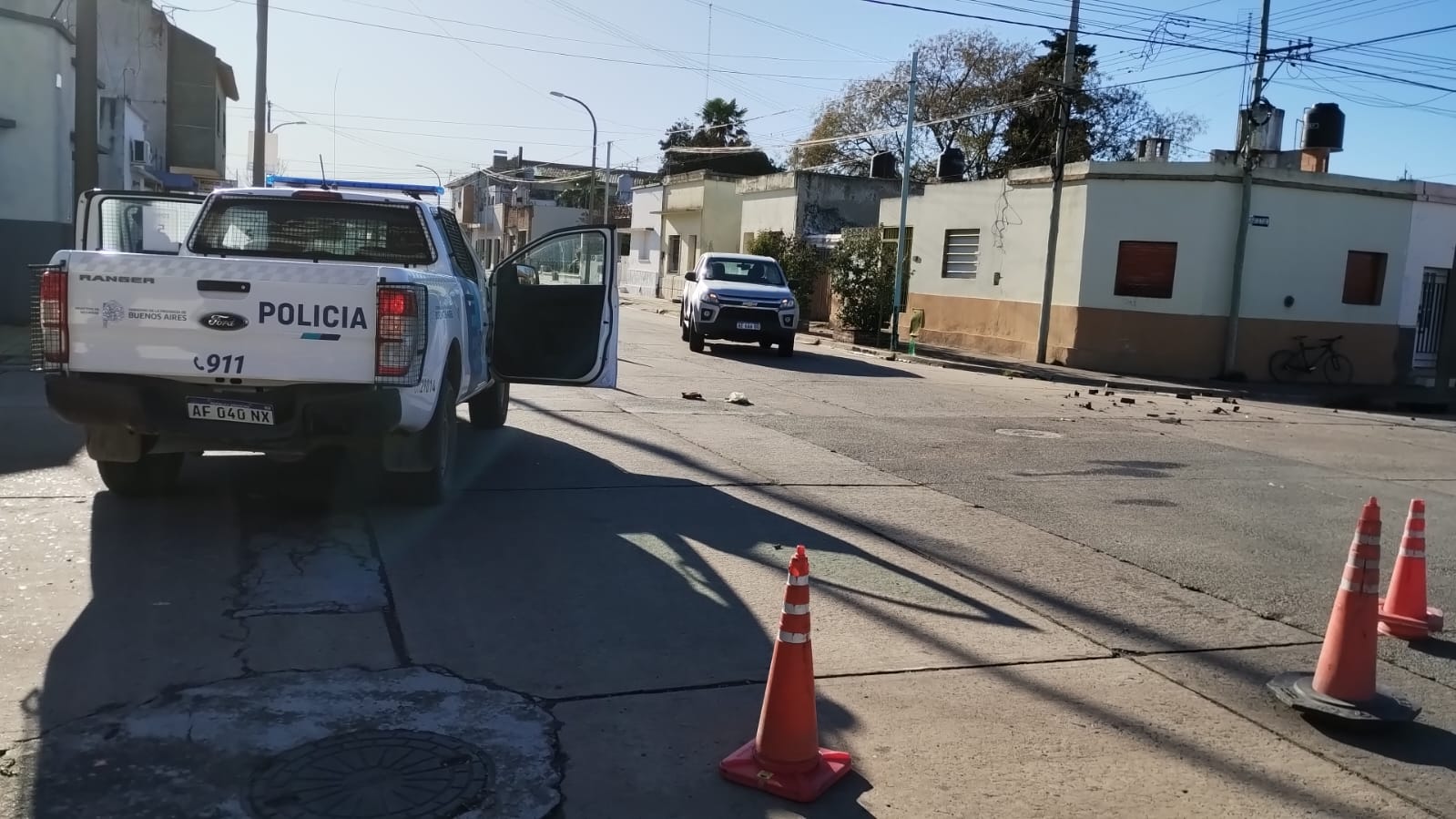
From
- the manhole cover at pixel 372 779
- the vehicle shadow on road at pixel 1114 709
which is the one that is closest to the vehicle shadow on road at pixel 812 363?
the vehicle shadow on road at pixel 1114 709

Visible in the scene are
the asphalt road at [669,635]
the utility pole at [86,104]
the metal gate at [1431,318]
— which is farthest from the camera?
the metal gate at [1431,318]

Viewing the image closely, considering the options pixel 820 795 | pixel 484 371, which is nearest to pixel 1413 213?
pixel 484 371

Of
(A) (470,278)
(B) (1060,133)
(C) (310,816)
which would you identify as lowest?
(C) (310,816)

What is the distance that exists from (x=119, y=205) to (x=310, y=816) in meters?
6.50

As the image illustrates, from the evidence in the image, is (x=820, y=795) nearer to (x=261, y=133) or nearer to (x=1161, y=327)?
(x=1161, y=327)

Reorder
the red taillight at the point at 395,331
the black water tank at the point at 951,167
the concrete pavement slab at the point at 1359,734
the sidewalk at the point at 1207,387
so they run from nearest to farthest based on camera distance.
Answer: the concrete pavement slab at the point at 1359,734 < the red taillight at the point at 395,331 < the sidewalk at the point at 1207,387 < the black water tank at the point at 951,167

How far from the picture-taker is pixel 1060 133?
23.6 m

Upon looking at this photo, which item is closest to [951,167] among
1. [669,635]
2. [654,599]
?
[654,599]

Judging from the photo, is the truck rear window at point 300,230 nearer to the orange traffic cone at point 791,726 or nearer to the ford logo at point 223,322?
the ford logo at point 223,322

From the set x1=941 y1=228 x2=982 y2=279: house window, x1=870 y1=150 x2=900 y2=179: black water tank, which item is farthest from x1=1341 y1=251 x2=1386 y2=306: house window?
x1=870 y1=150 x2=900 y2=179: black water tank

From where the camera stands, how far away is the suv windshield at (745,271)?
23.1 m

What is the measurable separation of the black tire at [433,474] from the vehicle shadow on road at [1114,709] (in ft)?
9.10

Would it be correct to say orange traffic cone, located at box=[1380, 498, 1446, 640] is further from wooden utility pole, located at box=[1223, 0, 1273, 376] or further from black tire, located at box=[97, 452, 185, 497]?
wooden utility pole, located at box=[1223, 0, 1273, 376]

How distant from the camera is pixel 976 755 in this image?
4.29m
